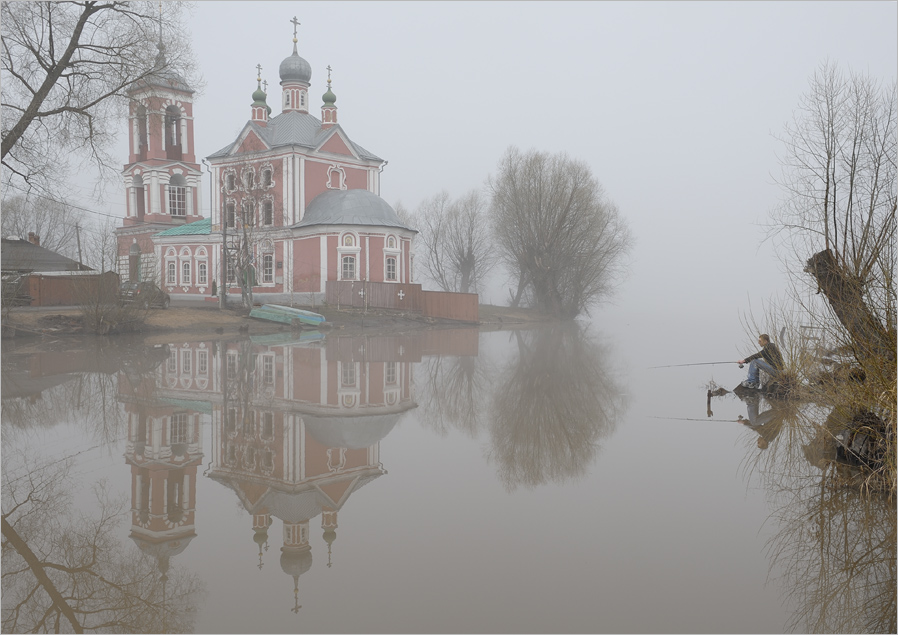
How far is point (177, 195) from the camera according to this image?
1802 inches

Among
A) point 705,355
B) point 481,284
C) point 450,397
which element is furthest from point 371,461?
point 481,284

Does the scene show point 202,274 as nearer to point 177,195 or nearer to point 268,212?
point 268,212

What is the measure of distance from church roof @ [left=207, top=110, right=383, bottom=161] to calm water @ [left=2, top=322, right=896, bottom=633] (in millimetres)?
28641

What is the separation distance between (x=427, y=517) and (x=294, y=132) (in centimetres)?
3601

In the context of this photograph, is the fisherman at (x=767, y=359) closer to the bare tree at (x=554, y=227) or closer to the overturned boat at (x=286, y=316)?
the overturned boat at (x=286, y=316)

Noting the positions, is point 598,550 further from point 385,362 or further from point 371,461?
point 385,362

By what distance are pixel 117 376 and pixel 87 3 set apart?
11.1 metres

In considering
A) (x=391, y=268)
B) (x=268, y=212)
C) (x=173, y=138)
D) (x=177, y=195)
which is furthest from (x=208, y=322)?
(x=173, y=138)

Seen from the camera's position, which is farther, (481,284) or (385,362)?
(481,284)

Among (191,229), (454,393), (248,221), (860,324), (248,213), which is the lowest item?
(454,393)

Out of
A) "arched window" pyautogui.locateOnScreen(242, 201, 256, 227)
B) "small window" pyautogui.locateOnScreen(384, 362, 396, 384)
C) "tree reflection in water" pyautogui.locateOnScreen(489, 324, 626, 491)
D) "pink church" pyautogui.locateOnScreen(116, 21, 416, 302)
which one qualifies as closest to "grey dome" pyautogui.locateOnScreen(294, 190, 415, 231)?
"pink church" pyautogui.locateOnScreen(116, 21, 416, 302)

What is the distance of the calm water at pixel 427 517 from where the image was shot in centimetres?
422

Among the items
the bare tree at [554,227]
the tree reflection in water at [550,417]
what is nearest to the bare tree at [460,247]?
the bare tree at [554,227]

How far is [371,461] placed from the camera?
25.1 feet
